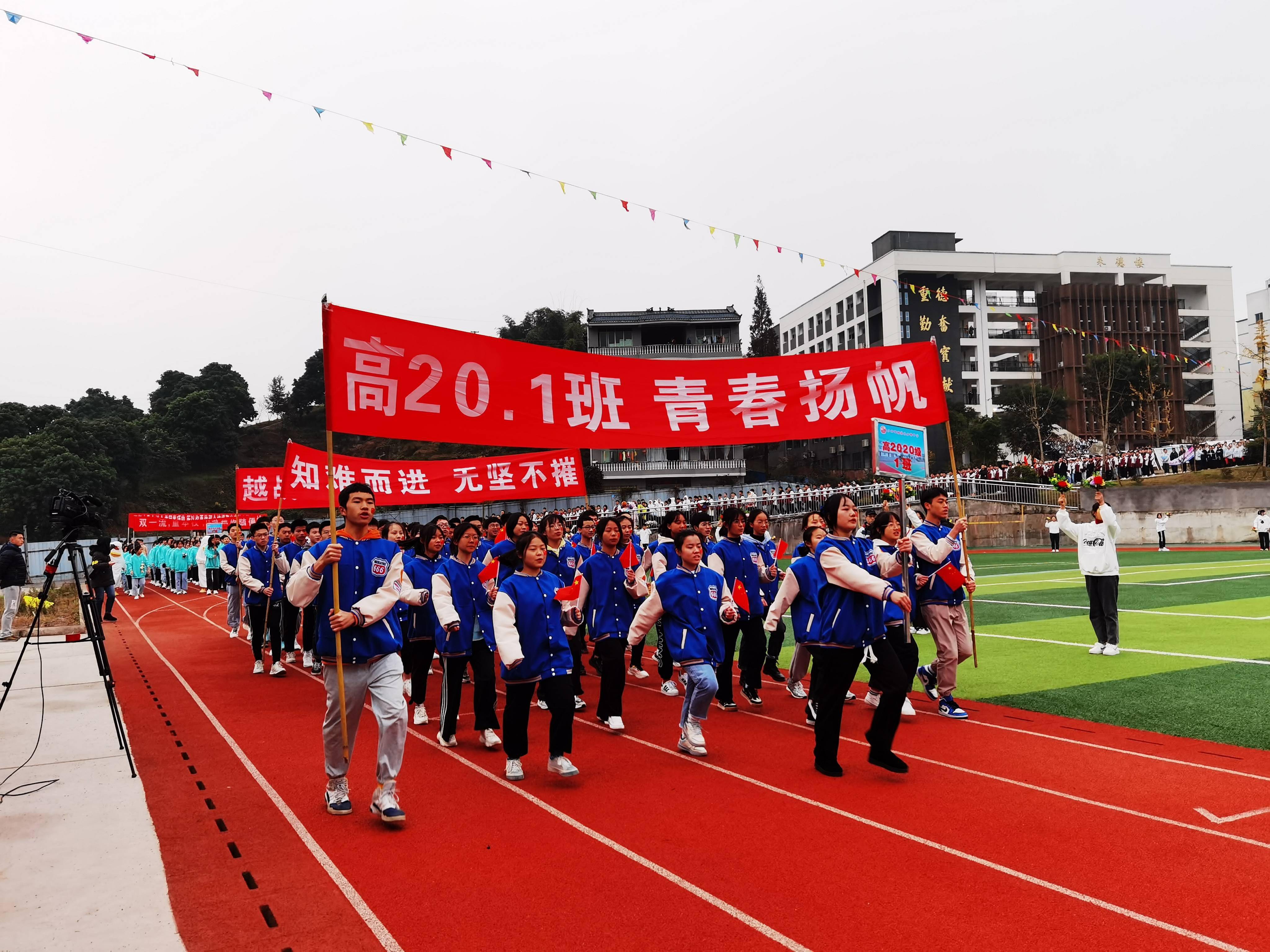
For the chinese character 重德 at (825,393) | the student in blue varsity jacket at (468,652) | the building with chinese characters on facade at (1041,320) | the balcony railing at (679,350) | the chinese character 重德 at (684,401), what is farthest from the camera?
the building with chinese characters on facade at (1041,320)

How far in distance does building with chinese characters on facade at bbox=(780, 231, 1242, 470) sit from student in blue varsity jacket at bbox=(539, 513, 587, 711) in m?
53.1

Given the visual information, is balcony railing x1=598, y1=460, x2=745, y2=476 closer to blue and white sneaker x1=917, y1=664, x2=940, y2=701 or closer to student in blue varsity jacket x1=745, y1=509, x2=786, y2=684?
student in blue varsity jacket x1=745, y1=509, x2=786, y2=684

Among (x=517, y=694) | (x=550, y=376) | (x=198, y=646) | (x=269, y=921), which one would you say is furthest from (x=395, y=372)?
(x=198, y=646)

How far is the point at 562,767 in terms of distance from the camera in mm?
5980

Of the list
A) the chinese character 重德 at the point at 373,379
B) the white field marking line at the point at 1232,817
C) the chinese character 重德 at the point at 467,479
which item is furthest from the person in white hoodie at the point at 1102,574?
the chinese character 重德 at the point at 467,479

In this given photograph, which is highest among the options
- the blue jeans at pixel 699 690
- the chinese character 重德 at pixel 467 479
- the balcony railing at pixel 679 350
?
the balcony railing at pixel 679 350

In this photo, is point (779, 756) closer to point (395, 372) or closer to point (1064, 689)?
point (1064, 689)

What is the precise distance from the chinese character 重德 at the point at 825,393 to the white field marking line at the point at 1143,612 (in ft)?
16.0

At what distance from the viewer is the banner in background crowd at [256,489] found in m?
19.9

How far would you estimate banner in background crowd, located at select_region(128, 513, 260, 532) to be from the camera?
35.1 metres

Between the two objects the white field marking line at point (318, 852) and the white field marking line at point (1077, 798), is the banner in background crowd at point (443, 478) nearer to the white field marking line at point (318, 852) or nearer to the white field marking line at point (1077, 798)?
the white field marking line at point (318, 852)

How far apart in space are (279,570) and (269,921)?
7795 millimetres

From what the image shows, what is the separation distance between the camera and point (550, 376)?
829 cm

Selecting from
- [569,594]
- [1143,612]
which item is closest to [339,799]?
[569,594]
